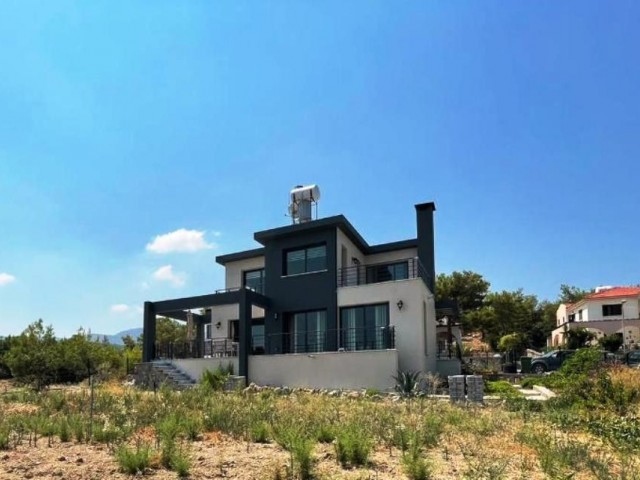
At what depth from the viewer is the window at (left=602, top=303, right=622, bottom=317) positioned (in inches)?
1800

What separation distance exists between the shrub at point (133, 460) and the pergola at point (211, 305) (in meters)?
14.9

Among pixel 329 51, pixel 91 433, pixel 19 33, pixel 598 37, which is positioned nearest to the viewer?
pixel 91 433

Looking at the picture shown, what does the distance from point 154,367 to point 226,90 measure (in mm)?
12387

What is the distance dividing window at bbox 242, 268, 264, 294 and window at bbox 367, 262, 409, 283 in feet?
17.2

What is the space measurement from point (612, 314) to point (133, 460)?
48.5 m

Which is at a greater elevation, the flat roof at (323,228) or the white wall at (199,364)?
the flat roof at (323,228)

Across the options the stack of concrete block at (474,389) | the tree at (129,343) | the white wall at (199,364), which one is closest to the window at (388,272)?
the white wall at (199,364)

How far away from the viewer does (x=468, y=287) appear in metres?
47.4

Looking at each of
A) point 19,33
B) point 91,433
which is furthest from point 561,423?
point 19,33

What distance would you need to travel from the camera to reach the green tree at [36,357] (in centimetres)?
1781

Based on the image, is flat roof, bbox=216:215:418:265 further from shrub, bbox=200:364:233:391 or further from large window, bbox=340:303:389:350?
shrub, bbox=200:364:233:391

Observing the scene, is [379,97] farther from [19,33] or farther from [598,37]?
[19,33]

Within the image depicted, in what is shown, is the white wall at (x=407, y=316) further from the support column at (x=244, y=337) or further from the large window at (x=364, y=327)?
the support column at (x=244, y=337)

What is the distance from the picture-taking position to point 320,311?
22.4 m
